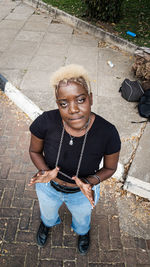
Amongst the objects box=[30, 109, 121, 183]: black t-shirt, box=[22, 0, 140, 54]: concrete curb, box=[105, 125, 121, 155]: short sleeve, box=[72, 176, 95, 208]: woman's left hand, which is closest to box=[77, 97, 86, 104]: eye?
box=[30, 109, 121, 183]: black t-shirt

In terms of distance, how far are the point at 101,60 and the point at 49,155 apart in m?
5.05

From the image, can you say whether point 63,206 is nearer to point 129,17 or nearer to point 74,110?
point 74,110

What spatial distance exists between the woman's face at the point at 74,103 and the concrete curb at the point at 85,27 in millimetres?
5476

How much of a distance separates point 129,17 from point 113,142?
319 inches

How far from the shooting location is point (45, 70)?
19.4 ft

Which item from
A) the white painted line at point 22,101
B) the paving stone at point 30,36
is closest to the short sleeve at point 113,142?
the white painted line at point 22,101

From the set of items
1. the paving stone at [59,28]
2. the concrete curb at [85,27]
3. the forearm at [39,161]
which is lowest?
the paving stone at [59,28]

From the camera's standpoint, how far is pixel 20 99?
4.82m

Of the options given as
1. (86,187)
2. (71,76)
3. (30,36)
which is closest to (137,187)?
(86,187)

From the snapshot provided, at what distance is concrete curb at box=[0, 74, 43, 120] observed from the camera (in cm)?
459

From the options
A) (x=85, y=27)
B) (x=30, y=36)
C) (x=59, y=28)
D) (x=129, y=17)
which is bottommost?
(x=30, y=36)

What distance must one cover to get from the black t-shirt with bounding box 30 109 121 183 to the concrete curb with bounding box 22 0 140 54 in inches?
212

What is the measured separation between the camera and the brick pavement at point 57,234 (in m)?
2.79

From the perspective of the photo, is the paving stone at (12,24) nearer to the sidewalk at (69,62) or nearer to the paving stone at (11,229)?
the sidewalk at (69,62)
